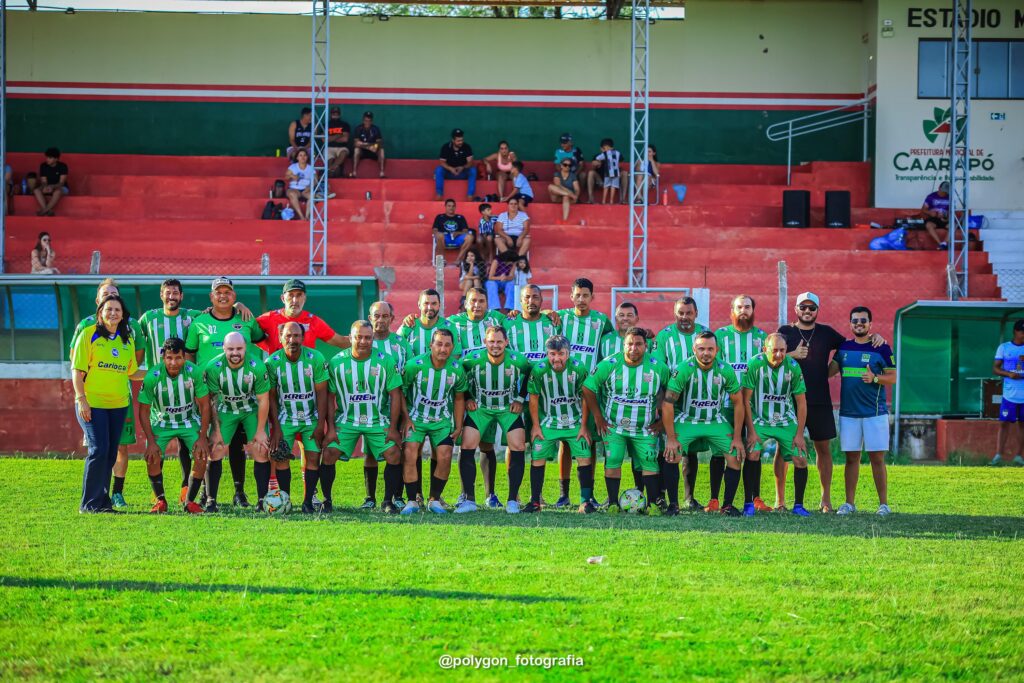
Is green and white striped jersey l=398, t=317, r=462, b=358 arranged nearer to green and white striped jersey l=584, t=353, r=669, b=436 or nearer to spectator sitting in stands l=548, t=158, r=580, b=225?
green and white striped jersey l=584, t=353, r=669, b=436

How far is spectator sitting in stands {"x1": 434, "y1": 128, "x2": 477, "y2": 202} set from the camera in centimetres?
2246

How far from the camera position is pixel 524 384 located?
10.9 meters

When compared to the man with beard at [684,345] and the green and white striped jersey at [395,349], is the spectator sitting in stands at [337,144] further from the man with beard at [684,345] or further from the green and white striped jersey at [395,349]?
the man with beard at [684,345]

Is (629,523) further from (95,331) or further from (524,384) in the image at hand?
(95,331)

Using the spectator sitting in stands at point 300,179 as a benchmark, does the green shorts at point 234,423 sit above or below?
below

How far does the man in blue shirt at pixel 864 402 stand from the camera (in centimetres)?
1073

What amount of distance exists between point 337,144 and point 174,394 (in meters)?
13.1

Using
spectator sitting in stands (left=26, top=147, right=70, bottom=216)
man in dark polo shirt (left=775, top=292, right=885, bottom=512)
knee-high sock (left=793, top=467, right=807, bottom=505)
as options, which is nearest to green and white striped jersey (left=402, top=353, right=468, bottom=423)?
man in dark polo shirt (left=775, top=292, right=885, bottom=512)

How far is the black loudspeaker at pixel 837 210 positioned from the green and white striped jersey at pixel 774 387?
11895 mm

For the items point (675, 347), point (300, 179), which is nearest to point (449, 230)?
point (300, 179)

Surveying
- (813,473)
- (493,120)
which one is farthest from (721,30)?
(813,473)

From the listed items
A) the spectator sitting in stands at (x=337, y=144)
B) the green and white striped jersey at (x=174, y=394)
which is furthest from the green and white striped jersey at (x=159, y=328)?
the spectator sitting in stands at (x=337, y=144)

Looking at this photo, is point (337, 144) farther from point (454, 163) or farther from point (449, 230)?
point (449, 230)

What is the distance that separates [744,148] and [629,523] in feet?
56.9
